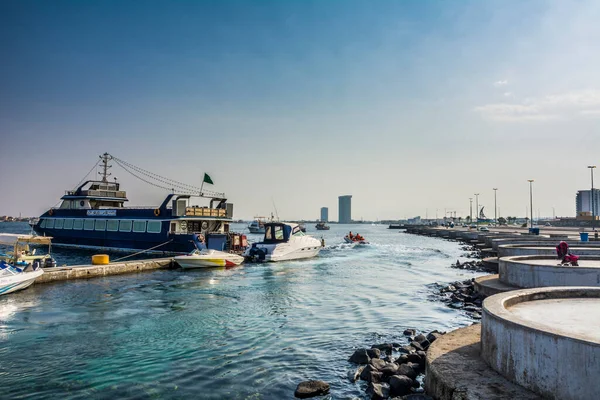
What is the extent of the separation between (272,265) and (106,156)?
33911 mm

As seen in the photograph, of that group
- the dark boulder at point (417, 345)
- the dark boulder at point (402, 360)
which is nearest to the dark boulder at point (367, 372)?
the dark boulder at point (402, 360)

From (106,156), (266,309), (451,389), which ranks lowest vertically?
(266,309)

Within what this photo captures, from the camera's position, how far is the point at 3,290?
2039cm

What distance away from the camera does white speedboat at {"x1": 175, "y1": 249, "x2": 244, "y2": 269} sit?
3294cm

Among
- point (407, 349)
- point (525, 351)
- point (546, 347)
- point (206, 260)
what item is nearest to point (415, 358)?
point (407, 349)

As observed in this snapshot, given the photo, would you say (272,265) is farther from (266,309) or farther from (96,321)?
(96,321)

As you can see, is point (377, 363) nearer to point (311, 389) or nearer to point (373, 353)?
point (373, 353)

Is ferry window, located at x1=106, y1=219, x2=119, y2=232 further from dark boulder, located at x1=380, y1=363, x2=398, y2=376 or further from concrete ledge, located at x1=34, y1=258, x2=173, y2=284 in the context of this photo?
dark boulder, located at x1=380, y1=363, x2=398, y2=376

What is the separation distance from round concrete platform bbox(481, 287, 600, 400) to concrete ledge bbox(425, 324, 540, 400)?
203mm

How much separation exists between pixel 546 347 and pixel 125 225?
46.9 metres

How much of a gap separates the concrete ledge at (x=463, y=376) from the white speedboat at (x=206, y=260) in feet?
85.3

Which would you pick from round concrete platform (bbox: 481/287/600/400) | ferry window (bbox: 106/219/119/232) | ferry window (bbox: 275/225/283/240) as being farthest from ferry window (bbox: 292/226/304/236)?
round concrete platform (bbox: 481/287/600/400)

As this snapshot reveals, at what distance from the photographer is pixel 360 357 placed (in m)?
11.5

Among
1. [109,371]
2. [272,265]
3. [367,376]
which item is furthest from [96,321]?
[272,265]
